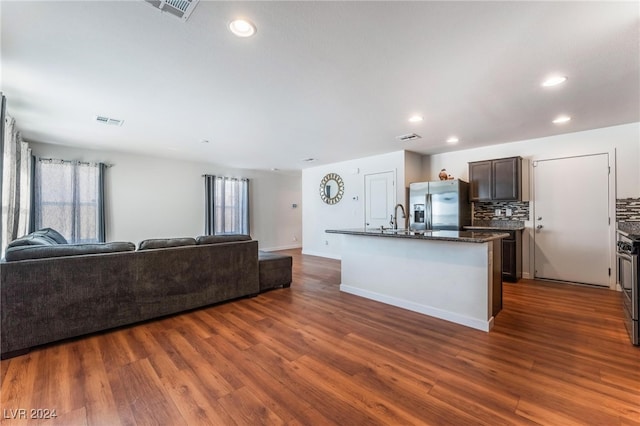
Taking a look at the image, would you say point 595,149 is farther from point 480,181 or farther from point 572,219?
point 480,181

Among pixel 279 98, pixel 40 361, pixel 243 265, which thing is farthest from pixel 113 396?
pixel 279 98

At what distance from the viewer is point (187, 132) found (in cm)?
434

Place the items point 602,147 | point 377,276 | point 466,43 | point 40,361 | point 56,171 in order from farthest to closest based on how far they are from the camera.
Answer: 1. point 56,171
2. point 602,147
3. point 377,276
4. point 40,361
5. point 466,43

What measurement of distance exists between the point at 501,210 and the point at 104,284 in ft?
20.4

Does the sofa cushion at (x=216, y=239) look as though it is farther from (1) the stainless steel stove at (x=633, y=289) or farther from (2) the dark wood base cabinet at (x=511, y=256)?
(2) the dark wood base cabinet at (x=511, y=256)

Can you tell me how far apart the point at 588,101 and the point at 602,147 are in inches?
65.5

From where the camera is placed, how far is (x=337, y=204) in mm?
7152

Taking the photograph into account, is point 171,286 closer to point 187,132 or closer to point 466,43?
point 187,132

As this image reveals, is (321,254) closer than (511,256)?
No

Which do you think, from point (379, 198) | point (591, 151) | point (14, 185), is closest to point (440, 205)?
point (379, 198)

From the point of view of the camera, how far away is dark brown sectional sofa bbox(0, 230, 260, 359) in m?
2.36

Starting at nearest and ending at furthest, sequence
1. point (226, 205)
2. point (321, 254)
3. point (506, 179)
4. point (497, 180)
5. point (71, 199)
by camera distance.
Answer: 1. point (506, 179)
2. point (497, 180)
3. point (71, 199)
4. point (321, 254)
5. point (226, 205)

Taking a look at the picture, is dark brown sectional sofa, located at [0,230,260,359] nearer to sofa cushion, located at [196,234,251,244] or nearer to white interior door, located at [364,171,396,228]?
sofa cushion, located at [196,234,251,244]

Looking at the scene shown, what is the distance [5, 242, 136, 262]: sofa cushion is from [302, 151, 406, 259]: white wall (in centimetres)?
484
